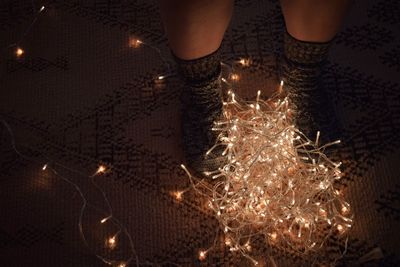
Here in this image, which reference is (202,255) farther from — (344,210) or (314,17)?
(314,17)

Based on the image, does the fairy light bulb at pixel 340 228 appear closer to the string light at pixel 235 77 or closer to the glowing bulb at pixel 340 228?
the glowing bulb at pixel 340 228

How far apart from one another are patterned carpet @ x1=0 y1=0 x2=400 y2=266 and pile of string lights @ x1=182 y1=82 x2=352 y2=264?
0.03 m

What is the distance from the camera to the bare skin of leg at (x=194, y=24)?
693mm

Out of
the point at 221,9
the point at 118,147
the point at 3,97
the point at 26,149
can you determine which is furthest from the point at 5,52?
the point at 221,9

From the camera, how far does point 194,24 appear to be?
0.72 meters

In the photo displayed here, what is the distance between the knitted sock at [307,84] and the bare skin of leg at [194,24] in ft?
0.51

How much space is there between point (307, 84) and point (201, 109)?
229mm

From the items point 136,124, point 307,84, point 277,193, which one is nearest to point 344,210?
point 277,193

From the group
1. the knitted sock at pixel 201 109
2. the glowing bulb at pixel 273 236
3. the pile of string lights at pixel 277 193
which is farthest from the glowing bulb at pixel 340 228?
the knitted sock at pixel 201 109

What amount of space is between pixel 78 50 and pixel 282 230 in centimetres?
71

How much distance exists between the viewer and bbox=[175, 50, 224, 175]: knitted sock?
83 centimetres

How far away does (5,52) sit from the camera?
118 centimetres

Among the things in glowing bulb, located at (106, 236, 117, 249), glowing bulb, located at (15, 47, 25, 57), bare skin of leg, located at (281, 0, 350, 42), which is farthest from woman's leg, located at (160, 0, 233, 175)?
glowing bulb, located at (15, 47, 25, 57)

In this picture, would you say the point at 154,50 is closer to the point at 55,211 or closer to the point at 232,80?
the point at 232,80
